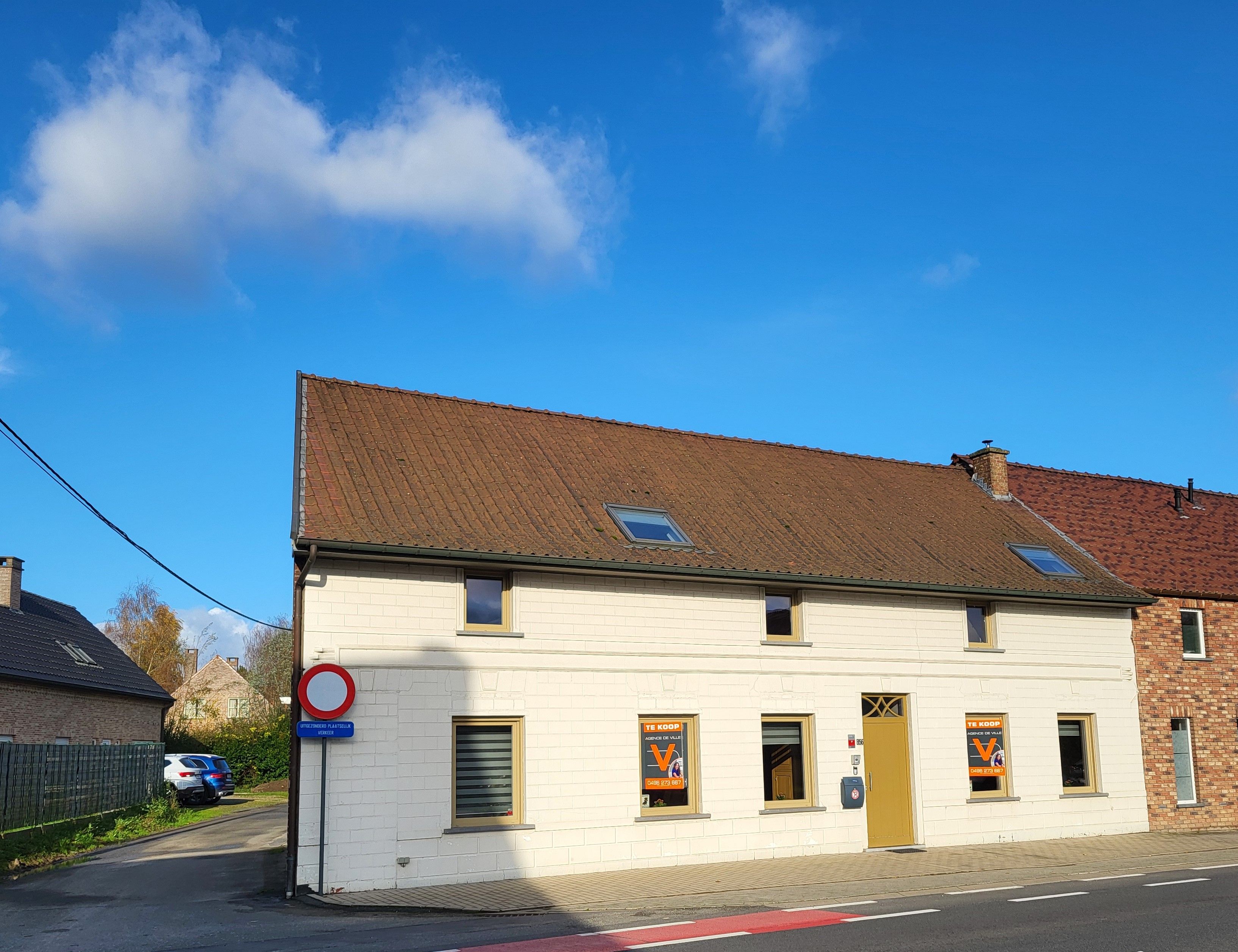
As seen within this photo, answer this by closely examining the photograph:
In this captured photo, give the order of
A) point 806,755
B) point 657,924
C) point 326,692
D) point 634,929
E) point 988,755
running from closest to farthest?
1. point 634,929
2. point 657,924
3. point 326,692
4. point 806,755
5. point 988,755

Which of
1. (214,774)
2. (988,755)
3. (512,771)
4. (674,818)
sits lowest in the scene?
(214,774)

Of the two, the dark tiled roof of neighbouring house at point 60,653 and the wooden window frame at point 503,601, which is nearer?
the wooden window frame at point 503,601

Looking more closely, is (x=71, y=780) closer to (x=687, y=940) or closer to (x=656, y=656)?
(x=656, y=656)

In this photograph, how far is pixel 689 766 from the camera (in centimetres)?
1667

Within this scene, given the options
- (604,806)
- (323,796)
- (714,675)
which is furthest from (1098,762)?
(323,796)

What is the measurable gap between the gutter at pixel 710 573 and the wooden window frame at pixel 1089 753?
2132 mm

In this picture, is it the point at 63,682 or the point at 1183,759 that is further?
the point at 63,682

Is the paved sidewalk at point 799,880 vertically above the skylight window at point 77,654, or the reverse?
the skylight window at point 77,654

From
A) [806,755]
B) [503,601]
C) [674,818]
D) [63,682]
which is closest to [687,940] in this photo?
[674,818]

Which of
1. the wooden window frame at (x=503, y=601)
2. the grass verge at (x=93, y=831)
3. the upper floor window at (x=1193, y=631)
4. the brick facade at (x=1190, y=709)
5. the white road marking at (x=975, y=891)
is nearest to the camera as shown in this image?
the white road marking at (x=975, y=891)

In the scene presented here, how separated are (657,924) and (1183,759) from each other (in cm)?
1513

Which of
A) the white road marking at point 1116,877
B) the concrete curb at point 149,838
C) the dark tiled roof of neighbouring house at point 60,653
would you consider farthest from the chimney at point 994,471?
the dark tiled roof of neighbouring house at point 60,653

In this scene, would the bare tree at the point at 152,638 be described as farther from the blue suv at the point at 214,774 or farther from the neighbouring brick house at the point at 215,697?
the blue suv at the point at 214,774

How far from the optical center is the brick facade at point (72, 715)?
27156 mm
